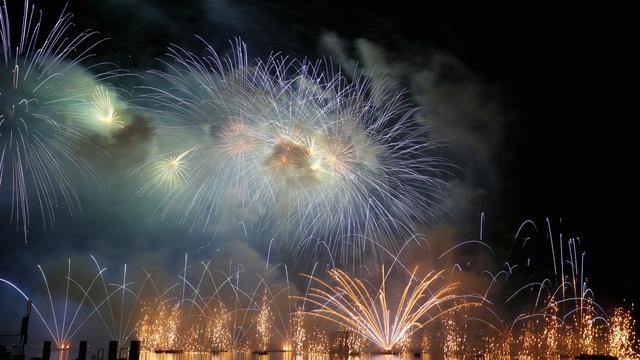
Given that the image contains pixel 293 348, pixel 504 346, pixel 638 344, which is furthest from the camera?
pixel 293 348

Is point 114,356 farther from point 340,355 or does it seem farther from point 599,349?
point 599,349

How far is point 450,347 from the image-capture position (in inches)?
7603

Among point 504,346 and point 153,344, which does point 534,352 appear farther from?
point 153,344

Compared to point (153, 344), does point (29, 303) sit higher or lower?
higher

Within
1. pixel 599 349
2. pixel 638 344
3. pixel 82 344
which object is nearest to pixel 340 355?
pixel 82 344

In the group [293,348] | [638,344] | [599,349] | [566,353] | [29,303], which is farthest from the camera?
[293,348]

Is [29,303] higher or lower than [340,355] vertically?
higher

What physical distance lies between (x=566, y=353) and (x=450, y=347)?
55645 mm

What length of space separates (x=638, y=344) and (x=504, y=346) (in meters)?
58.3

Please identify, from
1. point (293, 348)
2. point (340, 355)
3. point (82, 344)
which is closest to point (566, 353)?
point (293, 348)

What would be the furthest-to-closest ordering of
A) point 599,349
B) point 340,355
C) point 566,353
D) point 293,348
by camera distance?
point 293,348 < point 566,353 < point 599,349 < point 340,355

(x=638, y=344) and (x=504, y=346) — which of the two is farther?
(x=504, y=346)

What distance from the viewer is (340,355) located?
65500 millimetres

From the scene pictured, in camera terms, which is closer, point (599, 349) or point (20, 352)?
point (20, 352)
